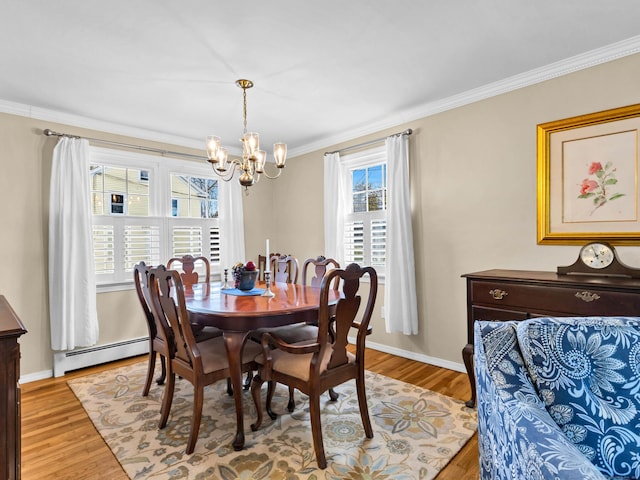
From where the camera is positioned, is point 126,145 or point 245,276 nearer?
point 245,276

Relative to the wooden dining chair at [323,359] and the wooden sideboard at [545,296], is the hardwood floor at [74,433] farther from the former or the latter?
the wooden dining chair at [323,359]

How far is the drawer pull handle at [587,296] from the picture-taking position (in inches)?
77.5

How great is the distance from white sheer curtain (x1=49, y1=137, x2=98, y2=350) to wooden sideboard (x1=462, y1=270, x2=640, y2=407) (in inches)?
138

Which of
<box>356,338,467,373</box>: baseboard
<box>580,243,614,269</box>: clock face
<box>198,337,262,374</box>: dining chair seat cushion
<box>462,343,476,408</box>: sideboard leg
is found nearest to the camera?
<box>198,337,262,374</box>: dining chair seat cushion

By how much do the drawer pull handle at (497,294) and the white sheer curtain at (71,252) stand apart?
361 centimetres

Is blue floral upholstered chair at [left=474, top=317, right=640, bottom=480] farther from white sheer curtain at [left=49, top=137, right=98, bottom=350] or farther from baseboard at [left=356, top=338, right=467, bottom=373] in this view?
white sheer curtain at [left=49, top=137, right=98, bottom=350]

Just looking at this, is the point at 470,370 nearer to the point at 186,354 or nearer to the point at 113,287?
the point at 186,354

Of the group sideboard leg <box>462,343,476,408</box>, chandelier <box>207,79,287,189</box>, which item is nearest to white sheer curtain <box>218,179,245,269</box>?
chandelier <box>207,79,287,189</box>

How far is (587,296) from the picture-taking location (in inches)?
78.5

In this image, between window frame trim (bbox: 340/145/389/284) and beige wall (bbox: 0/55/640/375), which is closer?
beige wall (bbox: 0/55/640/375)

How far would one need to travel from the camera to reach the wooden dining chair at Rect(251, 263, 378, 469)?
6.13 ft

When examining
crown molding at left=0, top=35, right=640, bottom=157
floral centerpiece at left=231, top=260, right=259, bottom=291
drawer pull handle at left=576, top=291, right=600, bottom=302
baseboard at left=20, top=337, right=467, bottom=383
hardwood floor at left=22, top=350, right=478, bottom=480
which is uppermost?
crown molding at left=0, top=35, right=640, bottom=157

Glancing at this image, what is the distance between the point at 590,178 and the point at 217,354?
2910 mm

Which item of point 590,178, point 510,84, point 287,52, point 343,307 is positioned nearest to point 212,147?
point 287,52
